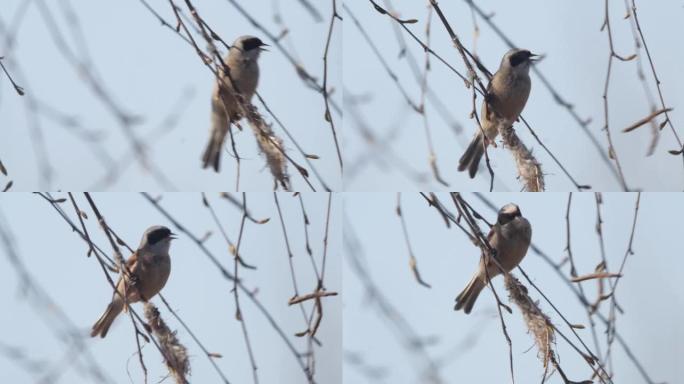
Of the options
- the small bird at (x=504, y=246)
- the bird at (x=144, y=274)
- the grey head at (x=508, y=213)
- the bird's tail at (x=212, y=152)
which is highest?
the bird's tail at (x=212, y=152)

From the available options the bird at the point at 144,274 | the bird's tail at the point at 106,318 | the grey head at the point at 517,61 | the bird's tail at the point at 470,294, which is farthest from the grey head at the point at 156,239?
the grey head at the point at 517,61

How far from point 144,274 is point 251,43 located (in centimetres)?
58

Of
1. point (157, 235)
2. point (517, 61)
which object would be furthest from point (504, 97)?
point (157, 235)

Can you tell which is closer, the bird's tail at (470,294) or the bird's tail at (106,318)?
the bird's tail at (106,318)

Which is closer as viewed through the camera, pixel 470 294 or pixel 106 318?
pixel 106 318

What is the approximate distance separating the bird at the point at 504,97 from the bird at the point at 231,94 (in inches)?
20.9

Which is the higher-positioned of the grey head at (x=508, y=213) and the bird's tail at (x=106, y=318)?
the grey head at (x=508, y=213)

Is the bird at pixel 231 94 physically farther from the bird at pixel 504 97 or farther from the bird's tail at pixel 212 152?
the bird at pixel 504 97

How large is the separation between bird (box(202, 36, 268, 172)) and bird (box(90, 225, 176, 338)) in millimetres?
198

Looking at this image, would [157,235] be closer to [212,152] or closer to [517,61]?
[212,152]

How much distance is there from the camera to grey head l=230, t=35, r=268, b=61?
7.80 feet

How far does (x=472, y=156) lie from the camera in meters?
2.44

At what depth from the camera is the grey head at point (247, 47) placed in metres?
2.38

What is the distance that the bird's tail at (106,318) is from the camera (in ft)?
7.63
